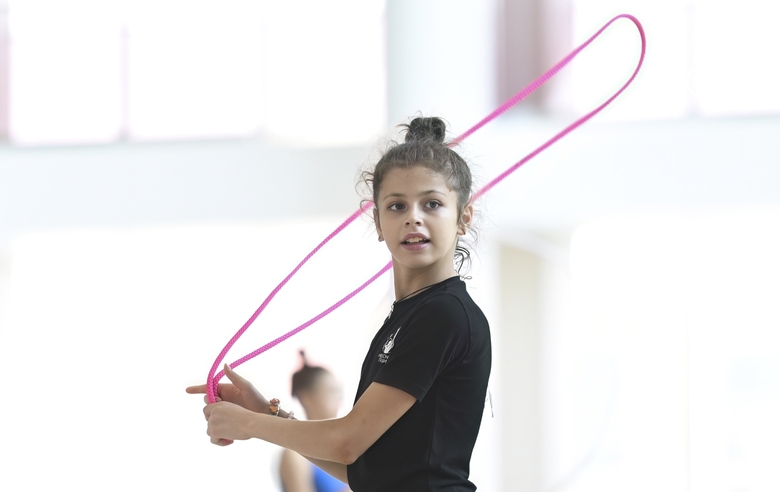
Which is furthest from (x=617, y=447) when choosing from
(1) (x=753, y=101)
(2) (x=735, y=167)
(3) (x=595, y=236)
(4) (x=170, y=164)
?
→ (4) (x=170, y=164)

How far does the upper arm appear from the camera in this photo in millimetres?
953

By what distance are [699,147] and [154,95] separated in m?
2.05

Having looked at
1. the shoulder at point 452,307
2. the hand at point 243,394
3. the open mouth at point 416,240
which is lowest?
the hand at point 243,394

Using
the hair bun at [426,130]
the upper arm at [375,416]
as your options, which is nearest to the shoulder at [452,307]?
the upper arm at [375,416]

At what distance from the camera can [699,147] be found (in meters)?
2.80

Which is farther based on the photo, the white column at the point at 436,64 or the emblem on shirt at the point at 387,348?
the white column at the point at 436,64

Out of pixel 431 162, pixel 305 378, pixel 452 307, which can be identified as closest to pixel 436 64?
pixel 305 378

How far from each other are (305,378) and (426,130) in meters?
1.52

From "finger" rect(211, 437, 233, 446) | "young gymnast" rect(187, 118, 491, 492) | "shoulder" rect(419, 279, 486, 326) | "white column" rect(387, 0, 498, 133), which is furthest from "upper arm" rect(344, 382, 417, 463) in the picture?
"white column" rect(387, 0, 498, 133)

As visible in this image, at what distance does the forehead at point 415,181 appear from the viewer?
42.5 inches

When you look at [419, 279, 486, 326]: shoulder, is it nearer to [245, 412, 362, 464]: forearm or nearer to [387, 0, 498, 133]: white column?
[245, 412, 362, 464]: forearm

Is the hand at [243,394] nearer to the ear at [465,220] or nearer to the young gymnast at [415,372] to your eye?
the young gymnast at [415,372]

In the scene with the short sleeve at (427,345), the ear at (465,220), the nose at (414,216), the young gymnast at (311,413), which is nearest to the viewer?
the short sleeve at (427,345)

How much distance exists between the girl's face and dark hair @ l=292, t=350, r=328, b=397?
1.51 m
